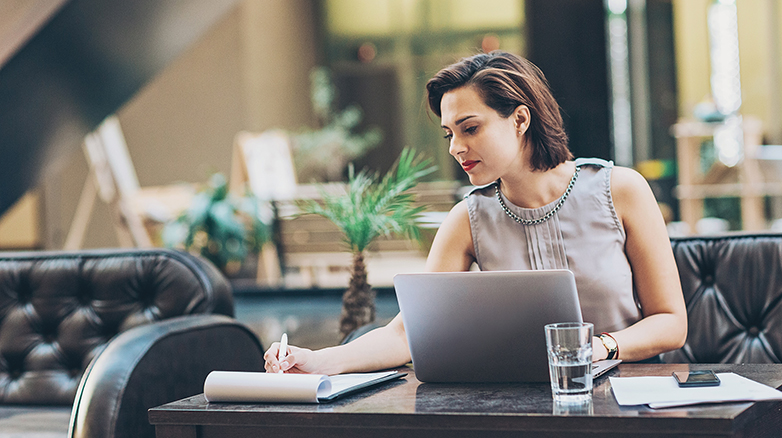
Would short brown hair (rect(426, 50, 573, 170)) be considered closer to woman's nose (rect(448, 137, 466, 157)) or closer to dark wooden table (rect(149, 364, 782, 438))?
woman's nose (rect(448, 137, 466, 157))

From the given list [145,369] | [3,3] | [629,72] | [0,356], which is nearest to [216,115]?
[629,72]

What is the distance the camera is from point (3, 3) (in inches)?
126

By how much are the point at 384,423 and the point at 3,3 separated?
2.86 m

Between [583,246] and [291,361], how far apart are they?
2.17 feet

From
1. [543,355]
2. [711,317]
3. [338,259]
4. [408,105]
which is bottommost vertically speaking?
[338,259]

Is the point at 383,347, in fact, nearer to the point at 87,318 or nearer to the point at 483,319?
the point at 483,319

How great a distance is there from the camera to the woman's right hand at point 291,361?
4.47 feet

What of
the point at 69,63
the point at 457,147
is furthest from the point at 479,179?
the point at 69,63

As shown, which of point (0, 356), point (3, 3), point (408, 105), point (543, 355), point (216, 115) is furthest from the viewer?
point (408, 105)

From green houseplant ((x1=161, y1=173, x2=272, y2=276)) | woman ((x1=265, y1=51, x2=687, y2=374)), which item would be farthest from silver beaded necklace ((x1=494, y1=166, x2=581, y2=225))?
green houseplant ((x1=161, y1=173, x2=272, y2=276))

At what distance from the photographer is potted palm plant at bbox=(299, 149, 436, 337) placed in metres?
2.59

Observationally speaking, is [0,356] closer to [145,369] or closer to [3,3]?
[145,369]

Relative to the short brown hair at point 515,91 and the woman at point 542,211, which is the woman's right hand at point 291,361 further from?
the short brown hair at point 515,91

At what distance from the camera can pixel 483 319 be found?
127 centimetres
